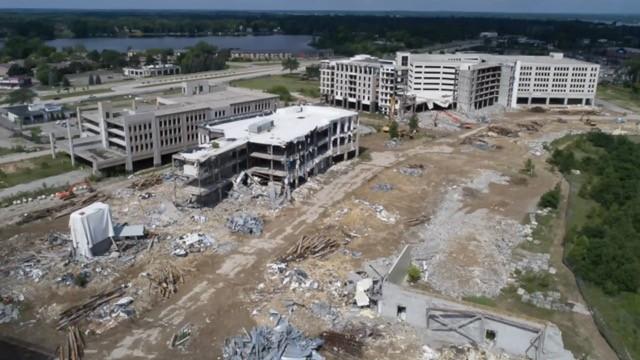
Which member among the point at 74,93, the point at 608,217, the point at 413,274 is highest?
the point at 74,93

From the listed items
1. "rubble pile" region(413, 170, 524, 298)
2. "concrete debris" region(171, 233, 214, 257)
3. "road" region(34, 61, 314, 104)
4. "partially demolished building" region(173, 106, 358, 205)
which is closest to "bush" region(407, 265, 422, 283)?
"rubble pile" region(413, 170, 524, 298)

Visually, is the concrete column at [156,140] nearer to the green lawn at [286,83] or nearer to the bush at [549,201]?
the bush at [549,201]

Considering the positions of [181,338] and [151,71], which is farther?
[151,71]

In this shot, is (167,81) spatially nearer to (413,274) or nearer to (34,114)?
(34,114)

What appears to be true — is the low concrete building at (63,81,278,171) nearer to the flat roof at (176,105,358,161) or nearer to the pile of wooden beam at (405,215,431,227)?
the flat roof at (176,105,358,161)

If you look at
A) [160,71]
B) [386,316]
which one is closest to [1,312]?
[386,316]

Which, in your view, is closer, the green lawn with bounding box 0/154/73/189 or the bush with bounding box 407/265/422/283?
the bush with bounding box 407/265/422/283

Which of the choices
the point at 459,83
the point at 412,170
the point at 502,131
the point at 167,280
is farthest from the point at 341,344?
the point at 459,83
